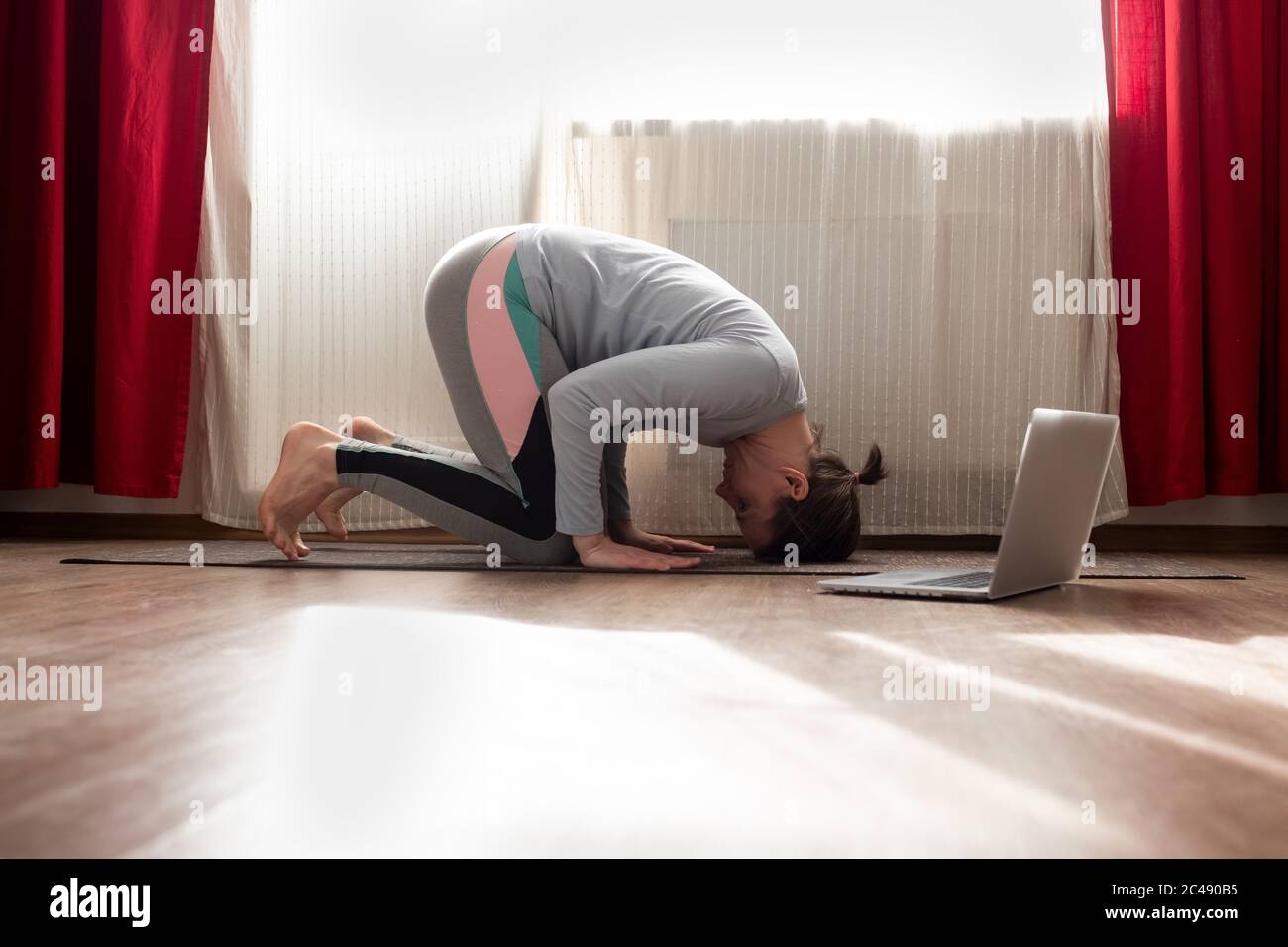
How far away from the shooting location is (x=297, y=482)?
1.88 meters

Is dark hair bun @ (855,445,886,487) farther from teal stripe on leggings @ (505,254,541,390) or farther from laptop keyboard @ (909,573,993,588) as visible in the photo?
teal stripe on leggings @ (505,254,541,390)

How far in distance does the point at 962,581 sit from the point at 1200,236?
4.31ft

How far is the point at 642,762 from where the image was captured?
25.1 inches

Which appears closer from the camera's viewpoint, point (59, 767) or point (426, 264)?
point (59, 767)

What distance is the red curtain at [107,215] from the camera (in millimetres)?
2570

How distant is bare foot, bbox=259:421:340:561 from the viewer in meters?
1.87

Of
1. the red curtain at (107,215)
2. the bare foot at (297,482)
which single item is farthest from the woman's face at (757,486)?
the red curtain at (107,215)

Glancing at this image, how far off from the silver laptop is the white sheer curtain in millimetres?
854

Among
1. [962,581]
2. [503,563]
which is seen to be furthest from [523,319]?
[962,581]

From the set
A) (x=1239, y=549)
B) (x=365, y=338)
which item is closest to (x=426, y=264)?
(x=365, y=338)

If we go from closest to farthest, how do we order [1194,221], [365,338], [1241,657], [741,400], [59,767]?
[59,767] → [1241,657] → [741,400] → [1194,221] → [365,338]

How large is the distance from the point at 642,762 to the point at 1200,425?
2.19 meters

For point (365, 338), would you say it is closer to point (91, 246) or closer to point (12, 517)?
point (91, 246)

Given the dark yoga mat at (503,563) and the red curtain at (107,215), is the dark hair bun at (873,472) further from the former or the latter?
the red curtain at (107,215)
